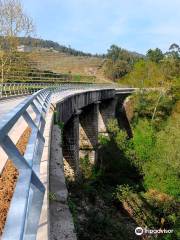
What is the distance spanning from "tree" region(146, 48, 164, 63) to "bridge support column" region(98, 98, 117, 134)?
8640 cm

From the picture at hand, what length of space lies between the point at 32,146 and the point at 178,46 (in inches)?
5063

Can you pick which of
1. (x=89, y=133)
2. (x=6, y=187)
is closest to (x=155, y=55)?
(x=89, y=133)

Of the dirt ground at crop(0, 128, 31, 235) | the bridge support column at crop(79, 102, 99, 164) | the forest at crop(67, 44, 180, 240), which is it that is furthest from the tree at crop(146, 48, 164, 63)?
the dirt ground at crop(0, 128, 31, 235)

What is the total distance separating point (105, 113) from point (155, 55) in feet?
323

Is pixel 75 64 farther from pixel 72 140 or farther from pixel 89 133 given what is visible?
pixel 72 140

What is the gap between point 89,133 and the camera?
1841 inches

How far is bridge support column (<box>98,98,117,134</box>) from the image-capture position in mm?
53247

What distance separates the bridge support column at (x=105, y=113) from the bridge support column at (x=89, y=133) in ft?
15.4

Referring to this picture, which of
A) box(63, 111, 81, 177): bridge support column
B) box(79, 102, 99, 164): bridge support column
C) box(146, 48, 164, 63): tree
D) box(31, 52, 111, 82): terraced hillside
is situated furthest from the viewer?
box(31, 52, 111, 82): terraced hillside

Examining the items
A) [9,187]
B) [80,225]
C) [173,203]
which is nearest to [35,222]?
[9,187]

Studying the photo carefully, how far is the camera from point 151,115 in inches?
2623

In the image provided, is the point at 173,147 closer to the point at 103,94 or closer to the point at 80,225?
the point at 103,94

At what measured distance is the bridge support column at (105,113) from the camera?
5325 cm

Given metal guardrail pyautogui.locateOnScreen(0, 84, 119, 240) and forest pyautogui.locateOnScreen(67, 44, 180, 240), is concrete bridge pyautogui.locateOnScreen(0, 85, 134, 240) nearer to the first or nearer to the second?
metal guardrail pyautogui.locateOnScreen(0, 84, 119, 240)
